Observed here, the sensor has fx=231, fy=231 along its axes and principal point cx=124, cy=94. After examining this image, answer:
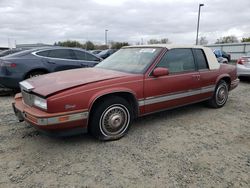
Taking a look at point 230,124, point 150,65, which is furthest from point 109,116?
point 230,124

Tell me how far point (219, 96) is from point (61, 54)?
484 cm

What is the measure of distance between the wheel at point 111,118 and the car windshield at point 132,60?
0.72 m

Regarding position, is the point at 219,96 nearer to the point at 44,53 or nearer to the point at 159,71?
the point at 159,71

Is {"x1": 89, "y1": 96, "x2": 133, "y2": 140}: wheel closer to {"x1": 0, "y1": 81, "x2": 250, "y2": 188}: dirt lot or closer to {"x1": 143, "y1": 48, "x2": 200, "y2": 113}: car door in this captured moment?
{"x1": 0, "y1": 81, "x2": 250, "y2": 188}: dirt lot

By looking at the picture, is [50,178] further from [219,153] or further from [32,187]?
[219,153]

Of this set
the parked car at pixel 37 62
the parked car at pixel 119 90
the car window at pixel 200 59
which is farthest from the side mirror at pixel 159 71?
the parked car at pixel 37 62

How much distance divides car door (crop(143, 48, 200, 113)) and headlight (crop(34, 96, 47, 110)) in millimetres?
1619

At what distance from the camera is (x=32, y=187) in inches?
98.0

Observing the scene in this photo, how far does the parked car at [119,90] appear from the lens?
3.11 m

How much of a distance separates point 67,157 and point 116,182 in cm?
88

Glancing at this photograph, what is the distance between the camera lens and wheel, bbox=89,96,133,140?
3.42 m

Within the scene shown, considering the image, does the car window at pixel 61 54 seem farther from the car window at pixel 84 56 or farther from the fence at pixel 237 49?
the fence at pixel 237 49

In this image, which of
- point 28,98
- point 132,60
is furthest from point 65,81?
point 132,60

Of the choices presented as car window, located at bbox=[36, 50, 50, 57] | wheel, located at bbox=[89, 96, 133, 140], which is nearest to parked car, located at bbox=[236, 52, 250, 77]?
wheel, located at bbox=[89, 96, 133, 140]
